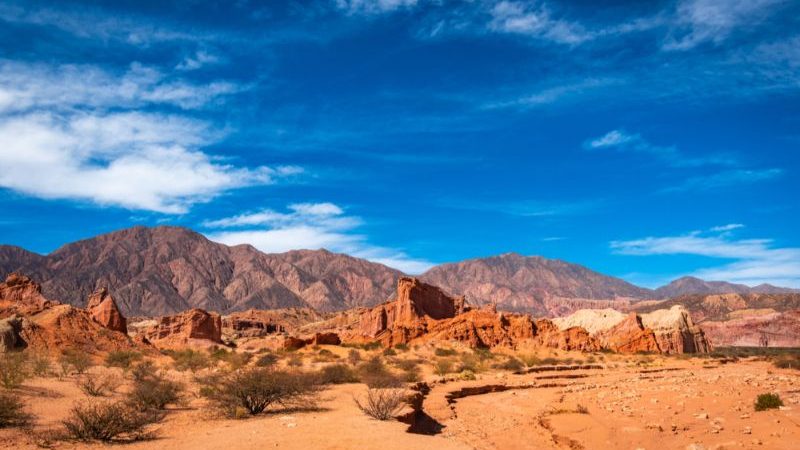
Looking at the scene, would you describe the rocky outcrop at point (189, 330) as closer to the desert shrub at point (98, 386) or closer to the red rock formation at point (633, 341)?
the desert shrub at point (98, 386)

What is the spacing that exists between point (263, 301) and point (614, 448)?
596 ft

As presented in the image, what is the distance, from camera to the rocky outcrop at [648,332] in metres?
68.2

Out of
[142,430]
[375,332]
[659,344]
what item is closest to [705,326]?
[659,344]

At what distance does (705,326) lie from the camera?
112750 millimetres

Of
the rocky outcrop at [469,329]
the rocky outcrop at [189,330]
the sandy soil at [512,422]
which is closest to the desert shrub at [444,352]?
the rocky outcrop at [469,329]

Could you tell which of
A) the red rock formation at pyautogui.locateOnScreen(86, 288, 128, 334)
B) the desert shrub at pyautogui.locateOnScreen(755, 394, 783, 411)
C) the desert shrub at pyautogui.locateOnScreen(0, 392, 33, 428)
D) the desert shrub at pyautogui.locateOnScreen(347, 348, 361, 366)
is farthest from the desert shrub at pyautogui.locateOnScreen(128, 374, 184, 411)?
the red rock formation at pyautogui.locateOnScreen(86, 288, 128, 334)

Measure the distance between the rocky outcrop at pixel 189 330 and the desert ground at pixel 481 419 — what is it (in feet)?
100

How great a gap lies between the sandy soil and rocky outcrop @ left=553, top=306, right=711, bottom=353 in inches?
1661

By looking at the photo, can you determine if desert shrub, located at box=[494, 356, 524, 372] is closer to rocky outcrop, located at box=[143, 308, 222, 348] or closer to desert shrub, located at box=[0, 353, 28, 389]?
desert shrub, located at box=[0, 353, 28, 389]

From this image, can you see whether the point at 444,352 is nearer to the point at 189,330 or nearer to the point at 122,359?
the point at 122,359

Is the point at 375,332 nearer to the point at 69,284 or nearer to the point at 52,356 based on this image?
the point at 52,356

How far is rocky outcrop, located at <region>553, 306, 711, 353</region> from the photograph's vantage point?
224 feet

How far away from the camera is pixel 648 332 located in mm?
69562

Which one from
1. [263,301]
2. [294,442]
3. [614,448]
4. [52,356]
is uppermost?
[263,301]
